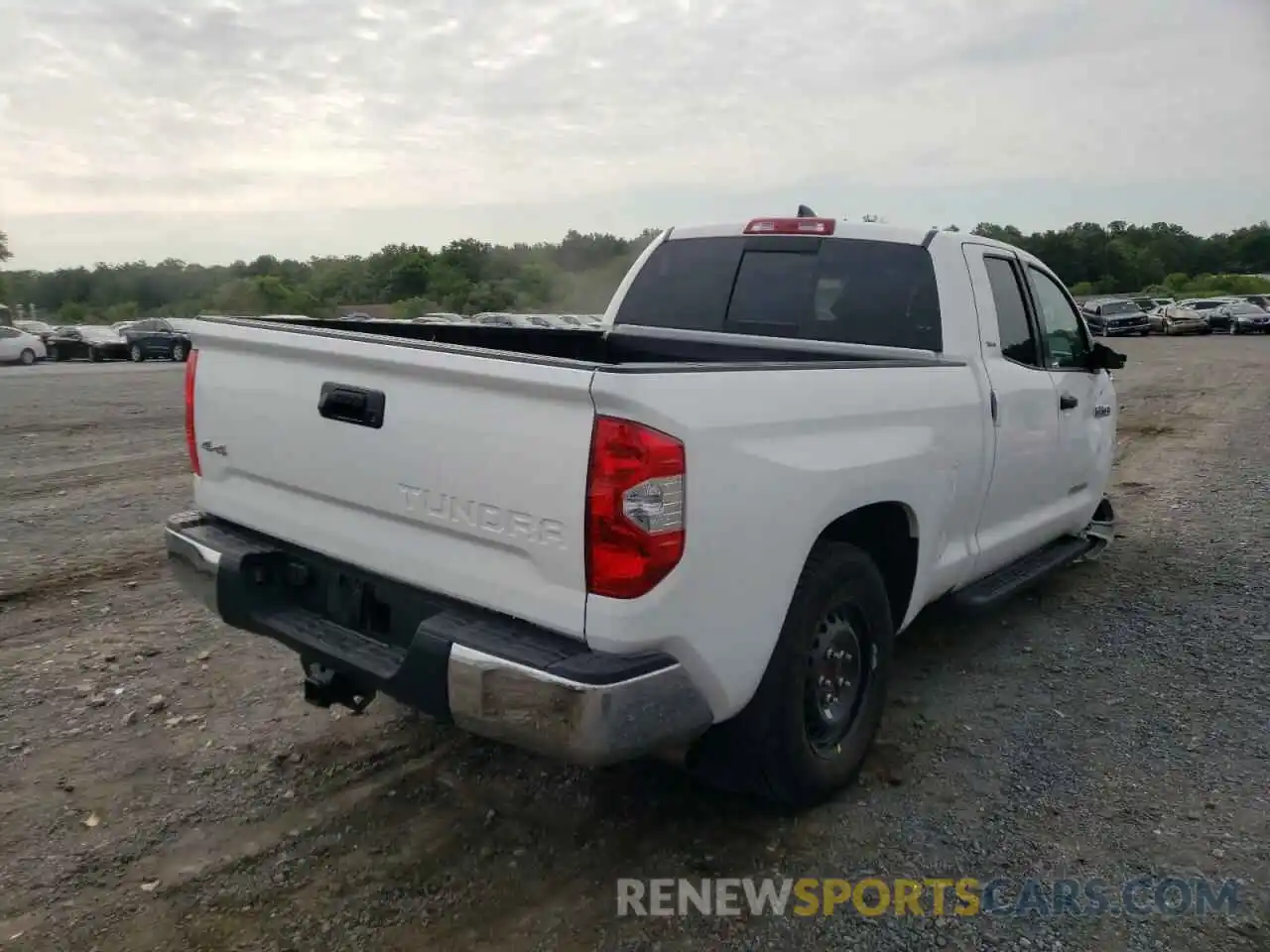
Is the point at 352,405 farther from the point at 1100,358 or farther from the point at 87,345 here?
the point at 87,345

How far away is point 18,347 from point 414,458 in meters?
35.9

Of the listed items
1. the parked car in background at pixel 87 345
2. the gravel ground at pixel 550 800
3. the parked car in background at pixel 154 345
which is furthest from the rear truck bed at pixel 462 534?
the parked car in background at pixel 87 345

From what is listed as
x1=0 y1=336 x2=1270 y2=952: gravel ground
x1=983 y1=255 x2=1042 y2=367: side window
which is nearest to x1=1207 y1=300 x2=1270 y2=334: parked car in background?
x1=0 y1=336 x2=1270 y2=952: gravel ground

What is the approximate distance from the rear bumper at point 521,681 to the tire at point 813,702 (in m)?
0.32

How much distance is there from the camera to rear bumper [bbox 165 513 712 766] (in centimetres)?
255

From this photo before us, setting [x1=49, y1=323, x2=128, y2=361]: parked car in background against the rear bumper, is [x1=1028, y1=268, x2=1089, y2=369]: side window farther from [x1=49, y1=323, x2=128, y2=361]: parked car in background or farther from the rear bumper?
[x1=49, y1=323, x2=128, y2=361]: parked car in background

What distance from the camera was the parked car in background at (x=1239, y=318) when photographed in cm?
4091

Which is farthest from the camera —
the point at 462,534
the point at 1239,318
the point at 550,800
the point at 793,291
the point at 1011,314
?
the point at 1239,318

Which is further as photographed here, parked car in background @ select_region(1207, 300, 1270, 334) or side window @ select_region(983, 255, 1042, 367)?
parked car in background @ select_region(1207, 300, 1270, 334)

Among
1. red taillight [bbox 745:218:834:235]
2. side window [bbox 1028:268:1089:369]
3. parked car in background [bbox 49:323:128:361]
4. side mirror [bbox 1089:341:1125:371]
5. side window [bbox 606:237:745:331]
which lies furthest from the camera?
parked car in background [bbox 49:323:128:361]

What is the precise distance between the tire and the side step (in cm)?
86

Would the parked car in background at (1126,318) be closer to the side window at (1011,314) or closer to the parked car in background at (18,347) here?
the parked car in background at (18,347)

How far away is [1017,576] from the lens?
15.7ft

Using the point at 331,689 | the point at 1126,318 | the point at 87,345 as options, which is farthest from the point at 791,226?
the point at 1126,318
